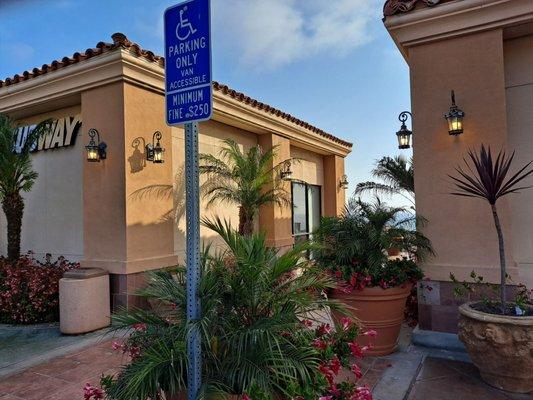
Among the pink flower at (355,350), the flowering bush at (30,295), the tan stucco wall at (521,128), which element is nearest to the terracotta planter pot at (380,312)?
the tan stucco wall at (521,128)

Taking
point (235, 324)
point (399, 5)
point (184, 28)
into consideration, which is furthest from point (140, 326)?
point (399, 5)

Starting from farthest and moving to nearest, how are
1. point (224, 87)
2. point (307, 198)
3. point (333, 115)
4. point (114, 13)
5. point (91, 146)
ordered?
point (333, 115), point (307, 198), point (224, 87), point (91, 146), point (114, 13)

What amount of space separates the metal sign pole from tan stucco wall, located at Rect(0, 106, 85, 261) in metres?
6.01

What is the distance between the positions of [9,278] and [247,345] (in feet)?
20.6

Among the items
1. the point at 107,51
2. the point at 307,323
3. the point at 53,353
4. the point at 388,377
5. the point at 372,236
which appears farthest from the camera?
the point at 107,51

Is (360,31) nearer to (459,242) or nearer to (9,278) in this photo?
(459,242)

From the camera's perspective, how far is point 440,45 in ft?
16.7

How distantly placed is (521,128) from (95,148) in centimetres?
630

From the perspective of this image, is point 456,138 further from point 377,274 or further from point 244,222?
point 244,222

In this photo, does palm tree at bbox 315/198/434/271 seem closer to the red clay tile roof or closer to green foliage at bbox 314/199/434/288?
green foliage at bbox 314/199/434/288

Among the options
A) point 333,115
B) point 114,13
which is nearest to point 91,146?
point 114,13

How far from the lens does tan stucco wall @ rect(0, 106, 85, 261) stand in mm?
7570

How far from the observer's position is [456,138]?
4.93m

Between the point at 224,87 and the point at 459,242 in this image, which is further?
the point at 224,87
